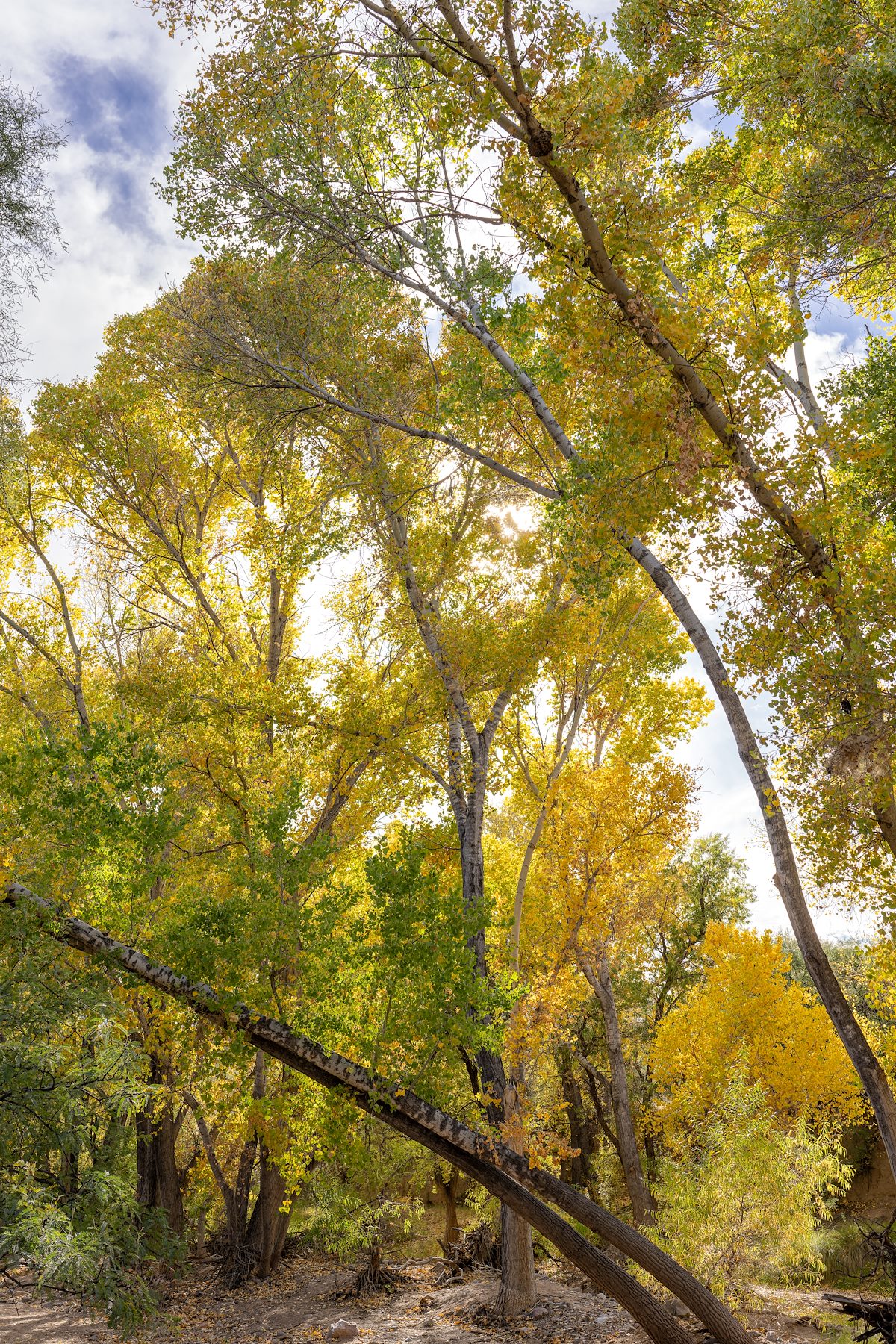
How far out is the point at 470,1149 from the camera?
8141 millimetres

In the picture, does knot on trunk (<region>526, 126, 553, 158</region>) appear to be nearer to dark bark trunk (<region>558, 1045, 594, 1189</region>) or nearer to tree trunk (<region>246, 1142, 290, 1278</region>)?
tree trunk (<region>246, 1142, 290, 1278</region>)

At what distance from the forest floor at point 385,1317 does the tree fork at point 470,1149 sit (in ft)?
2.61

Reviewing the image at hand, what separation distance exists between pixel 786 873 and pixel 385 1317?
384 inches

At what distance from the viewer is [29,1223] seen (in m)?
5.70

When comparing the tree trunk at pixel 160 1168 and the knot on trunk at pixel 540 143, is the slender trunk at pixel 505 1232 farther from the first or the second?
the knot on trunk at pixel 540 143

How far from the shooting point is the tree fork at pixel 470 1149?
305 inches

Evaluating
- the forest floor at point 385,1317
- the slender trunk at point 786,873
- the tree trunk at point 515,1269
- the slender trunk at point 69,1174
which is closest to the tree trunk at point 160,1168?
the forest floor at point 385,1317

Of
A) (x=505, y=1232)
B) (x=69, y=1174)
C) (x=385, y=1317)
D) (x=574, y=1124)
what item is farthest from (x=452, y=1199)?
(x=69, y=1174)

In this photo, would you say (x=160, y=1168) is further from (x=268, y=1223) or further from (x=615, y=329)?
(x=615, y=329)

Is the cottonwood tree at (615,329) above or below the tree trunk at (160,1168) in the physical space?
above

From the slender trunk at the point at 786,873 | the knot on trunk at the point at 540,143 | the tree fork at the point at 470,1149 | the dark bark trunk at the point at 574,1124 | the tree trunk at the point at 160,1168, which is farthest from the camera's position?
the dark bark trunk at the point at 574,1124

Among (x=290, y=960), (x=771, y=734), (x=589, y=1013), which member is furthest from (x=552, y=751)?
(x=589, y=1013)

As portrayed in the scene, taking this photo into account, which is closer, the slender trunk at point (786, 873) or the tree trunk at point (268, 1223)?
the slender trunk at point (786, 873)

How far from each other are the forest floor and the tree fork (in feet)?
2.61
